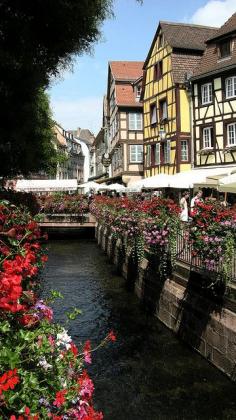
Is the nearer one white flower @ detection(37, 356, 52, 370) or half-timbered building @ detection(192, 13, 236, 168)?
white flower @ detection(37, 356, 52, 370)

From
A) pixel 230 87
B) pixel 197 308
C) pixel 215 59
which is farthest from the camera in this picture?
pixel 215 59

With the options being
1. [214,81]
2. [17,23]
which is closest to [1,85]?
[17,23]

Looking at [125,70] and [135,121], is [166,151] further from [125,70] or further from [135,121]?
[125,70]

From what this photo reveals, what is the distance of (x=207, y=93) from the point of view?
27438 mm

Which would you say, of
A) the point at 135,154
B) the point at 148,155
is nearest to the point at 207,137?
the point at 148,155

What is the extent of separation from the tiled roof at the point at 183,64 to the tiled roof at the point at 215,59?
1.53 meters

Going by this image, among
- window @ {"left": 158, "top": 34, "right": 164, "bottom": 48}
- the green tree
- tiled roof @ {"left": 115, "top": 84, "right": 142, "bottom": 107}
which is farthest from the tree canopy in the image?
tiled roof @ {"left": 115, "top": 84, "right": 142, "bottom": 107}

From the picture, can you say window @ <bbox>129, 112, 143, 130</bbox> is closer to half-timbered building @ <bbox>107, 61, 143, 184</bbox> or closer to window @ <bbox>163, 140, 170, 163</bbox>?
half-timbered building @ <bbox>107, 61, 143, 184</bbox>

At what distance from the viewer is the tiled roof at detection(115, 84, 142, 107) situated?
41.9 m

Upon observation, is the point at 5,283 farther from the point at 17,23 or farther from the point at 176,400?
the point at 17,23

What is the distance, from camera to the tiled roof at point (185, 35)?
30.5 metres

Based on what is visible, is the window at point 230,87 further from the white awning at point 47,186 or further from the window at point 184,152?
the white awning at point 47,186

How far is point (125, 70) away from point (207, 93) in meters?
20.3

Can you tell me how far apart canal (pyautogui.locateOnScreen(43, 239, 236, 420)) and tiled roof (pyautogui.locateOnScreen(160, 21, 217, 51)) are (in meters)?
20.6
